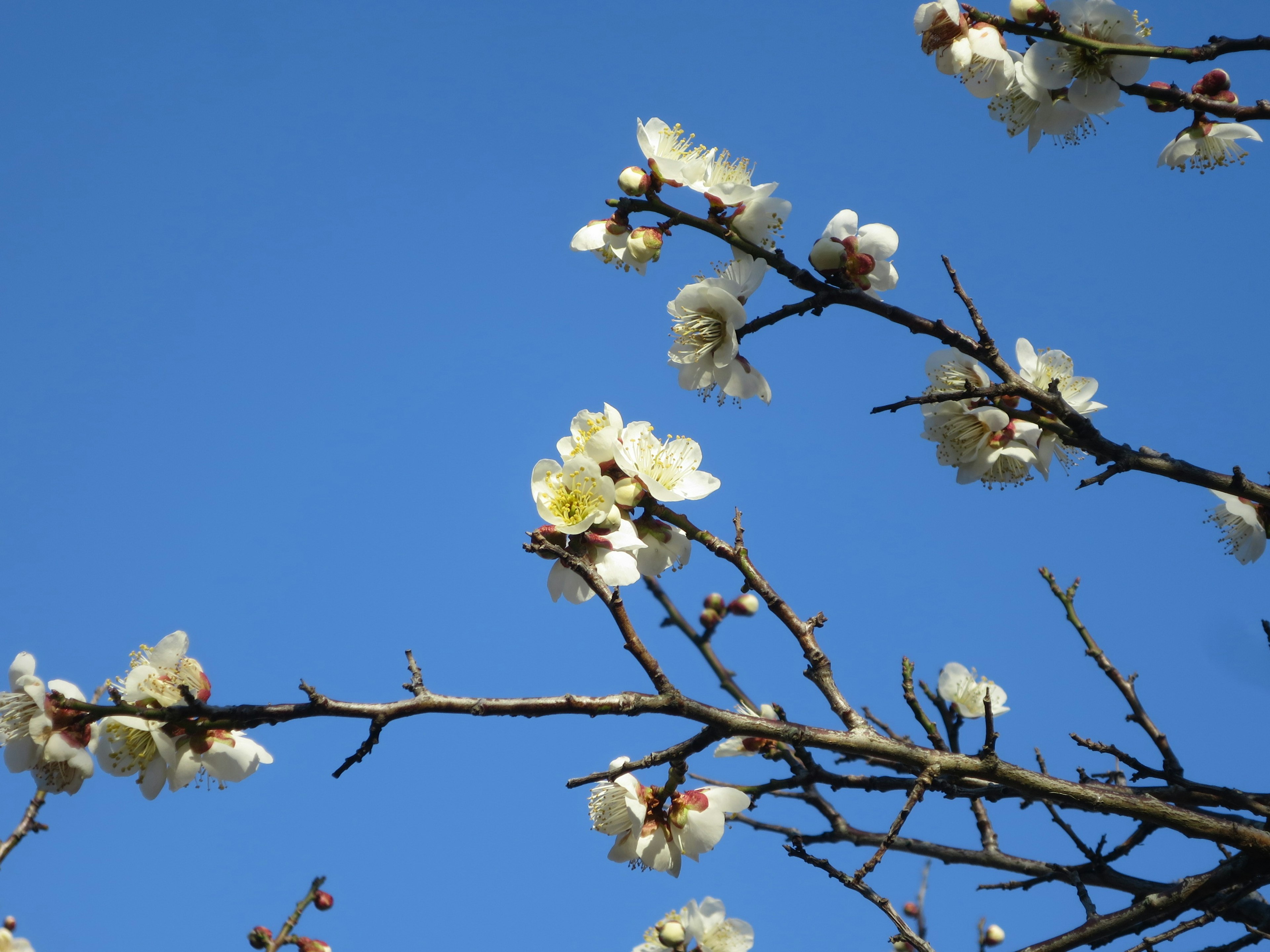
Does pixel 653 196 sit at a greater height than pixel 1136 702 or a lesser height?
greater

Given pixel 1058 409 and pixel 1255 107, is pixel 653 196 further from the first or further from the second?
pixel 1255 107

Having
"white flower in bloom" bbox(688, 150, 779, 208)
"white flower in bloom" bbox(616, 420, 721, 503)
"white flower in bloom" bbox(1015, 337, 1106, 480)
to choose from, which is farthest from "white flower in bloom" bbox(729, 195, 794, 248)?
"white flower in bloom" bbox(1015, 337, 1106, 480)

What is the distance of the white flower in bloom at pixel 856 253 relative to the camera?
7.52 feet

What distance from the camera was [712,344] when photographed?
97.5 inches

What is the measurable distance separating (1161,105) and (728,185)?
44.9 inches

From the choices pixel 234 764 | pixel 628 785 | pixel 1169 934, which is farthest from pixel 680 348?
pixel 1169 934

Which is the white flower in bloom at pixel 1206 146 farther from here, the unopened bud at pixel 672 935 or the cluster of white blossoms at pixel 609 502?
the unopened bud at pixel 672 935

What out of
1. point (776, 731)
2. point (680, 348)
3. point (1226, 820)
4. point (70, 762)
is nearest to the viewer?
point (776, 731)

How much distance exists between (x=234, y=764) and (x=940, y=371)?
2.07 metres

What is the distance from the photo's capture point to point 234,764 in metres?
1.89

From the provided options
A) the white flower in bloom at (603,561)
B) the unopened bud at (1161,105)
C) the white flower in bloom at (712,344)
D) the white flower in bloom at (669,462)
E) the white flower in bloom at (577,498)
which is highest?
the unopened bud at (1161,105)

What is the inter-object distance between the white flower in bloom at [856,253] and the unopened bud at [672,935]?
2.33 metres

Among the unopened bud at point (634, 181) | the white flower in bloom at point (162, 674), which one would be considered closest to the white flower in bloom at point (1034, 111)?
the unopened bud at point (634, 181)

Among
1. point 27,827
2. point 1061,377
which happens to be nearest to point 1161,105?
point 1061,377
